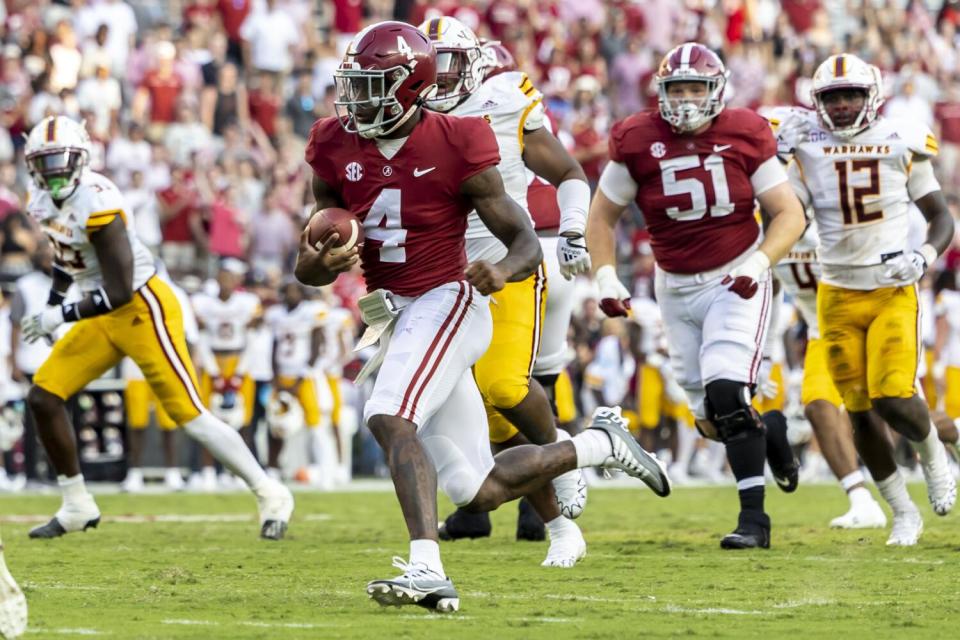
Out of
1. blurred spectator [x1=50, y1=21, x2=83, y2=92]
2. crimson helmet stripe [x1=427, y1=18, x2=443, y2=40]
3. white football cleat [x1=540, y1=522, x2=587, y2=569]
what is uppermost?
blurred spectator [x1=50, y1=21, x2=83, y2=92]

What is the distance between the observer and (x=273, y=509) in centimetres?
847

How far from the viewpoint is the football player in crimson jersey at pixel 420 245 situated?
5.48 metres

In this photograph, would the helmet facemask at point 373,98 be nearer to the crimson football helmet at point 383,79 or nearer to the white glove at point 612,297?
the crimson football helmet at point 383,79

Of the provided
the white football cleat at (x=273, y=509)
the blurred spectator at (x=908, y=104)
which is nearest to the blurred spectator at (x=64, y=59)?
the white football cleat at (x=273, y=509)

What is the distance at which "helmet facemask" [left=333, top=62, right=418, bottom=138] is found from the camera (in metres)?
5.54

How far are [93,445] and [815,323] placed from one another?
23.7 ft

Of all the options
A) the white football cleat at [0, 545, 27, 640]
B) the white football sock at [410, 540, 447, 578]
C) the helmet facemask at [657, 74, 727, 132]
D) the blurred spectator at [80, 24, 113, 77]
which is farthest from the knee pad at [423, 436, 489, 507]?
the blurred spectator at [80, 24, 113, 77]

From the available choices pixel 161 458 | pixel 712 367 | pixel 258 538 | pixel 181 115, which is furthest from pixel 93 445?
pixel 712 367

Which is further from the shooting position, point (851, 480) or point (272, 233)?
point (272, 233)

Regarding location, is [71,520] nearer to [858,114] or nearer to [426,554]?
[426,554]

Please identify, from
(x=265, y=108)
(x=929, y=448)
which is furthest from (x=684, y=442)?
(x=929, y=448)

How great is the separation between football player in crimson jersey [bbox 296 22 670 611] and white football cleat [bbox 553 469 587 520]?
3.58ft

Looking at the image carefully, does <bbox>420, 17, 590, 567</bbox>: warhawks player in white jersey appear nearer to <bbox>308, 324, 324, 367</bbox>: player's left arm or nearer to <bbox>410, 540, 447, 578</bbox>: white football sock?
<bbox>410, 540, 447, 578</bbox>: white football sock

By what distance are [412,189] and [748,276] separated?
2.12m
